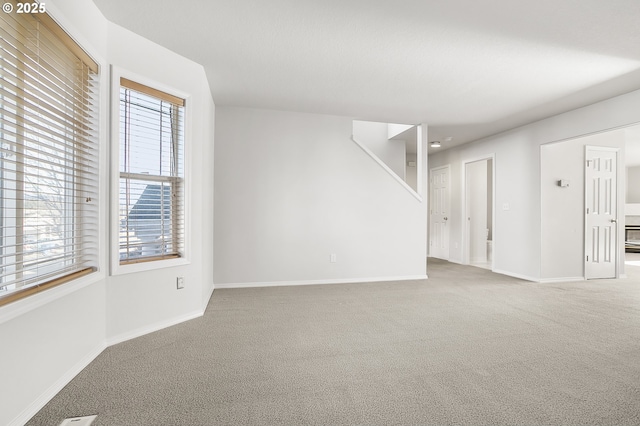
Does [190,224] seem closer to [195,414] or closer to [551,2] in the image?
[195,414]

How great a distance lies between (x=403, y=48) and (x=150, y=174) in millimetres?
2534

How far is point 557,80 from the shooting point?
3562 mm

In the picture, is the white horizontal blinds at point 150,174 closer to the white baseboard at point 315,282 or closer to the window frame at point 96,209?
the window frame at point 96,209

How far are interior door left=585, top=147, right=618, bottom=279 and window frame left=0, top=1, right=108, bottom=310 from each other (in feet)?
21.6

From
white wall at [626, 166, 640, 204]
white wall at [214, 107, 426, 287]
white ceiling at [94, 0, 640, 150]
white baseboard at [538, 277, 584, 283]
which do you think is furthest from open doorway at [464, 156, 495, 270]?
white wall at [626, 166, 640, 204]

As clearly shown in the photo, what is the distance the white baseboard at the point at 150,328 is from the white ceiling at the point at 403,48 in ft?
8.19

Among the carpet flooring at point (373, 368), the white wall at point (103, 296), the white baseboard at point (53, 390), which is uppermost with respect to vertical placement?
the white wall at point (103, 296)

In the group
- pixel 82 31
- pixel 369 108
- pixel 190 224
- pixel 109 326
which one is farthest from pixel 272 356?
pixel 369 108

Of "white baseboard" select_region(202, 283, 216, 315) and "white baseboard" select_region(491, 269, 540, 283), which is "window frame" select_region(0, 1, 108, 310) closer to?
"white baseboard" select_region(202, 283, 216, 315)

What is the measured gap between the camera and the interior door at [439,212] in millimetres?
7453

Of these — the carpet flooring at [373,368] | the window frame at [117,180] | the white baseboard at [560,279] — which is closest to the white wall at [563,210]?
the white baseboard at [560,279]

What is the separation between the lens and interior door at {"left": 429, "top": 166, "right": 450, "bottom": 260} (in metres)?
7.45

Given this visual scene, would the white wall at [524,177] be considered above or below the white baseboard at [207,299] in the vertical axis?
above

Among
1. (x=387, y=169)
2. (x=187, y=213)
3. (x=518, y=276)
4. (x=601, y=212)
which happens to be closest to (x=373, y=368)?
(x=187, y=213)
